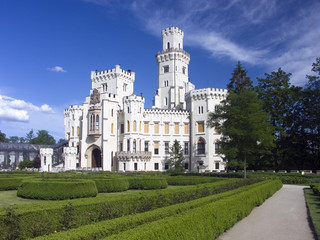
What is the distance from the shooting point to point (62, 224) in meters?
9.69

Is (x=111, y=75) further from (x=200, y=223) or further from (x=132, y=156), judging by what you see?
(x=200, y=223)

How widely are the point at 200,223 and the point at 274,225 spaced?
4.98 metres

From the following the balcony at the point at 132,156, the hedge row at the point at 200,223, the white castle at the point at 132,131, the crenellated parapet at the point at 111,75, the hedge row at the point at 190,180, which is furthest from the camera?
the crenellated parapet at the point at 111,75

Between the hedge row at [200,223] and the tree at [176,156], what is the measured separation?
1391 inches

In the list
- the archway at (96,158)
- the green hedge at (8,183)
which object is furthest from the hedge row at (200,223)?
the archway at (96,158)

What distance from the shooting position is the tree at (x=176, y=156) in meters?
51.5

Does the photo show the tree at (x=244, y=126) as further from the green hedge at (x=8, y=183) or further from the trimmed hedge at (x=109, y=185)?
the green hedge at (x=8, y=183)

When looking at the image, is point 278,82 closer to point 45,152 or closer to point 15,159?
point 45,152

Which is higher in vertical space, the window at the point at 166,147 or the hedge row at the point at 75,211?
the window at the point at 166,147

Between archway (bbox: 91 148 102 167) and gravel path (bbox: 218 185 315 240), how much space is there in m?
40.1

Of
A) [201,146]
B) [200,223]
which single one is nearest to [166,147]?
[201,146]

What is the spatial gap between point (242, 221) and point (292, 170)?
40638 mm

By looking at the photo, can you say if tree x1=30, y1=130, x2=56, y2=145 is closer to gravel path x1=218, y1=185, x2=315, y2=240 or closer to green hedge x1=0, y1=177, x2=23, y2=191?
green hedge x1=0, y1=177, x2=23, y2=191

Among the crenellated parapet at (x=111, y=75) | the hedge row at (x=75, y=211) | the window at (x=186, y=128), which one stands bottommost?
the hedge row at (x=75, y=211)
